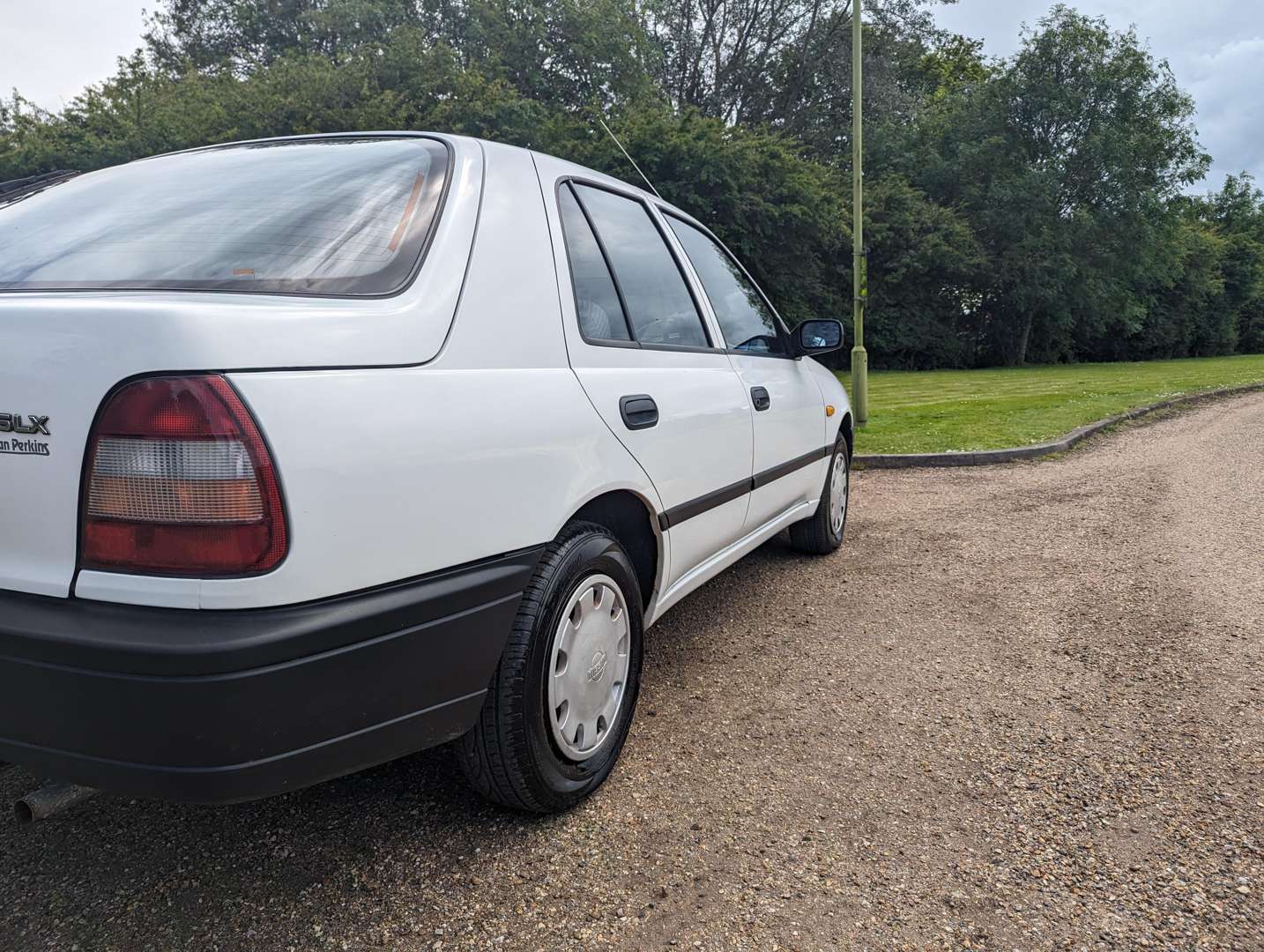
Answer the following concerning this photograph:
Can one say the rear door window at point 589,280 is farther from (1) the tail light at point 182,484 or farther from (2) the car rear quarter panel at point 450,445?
(1) the tail light at point 182,484

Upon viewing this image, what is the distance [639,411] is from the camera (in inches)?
98.0

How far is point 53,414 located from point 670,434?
160 cm

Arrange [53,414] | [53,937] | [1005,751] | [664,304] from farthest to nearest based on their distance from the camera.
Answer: [664,304] < [1005,751] < [53,937] < [53,414]

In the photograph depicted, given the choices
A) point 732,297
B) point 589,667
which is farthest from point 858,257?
point 589,667

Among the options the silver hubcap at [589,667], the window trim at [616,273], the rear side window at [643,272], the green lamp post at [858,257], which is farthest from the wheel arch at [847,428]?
the green lamp post at [858,257]

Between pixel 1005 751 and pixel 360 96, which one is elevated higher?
pixel 360 96

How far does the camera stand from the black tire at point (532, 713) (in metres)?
2.01

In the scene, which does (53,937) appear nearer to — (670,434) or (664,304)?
(670,434)

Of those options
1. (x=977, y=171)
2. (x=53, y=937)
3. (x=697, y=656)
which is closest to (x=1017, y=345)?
(x=977, y=171)

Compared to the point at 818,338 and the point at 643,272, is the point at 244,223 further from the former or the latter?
the point at 818,338

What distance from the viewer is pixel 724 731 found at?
9.07ft

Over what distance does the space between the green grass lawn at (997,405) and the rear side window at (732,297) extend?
5017 millimetres

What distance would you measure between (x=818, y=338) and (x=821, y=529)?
1.13 meters

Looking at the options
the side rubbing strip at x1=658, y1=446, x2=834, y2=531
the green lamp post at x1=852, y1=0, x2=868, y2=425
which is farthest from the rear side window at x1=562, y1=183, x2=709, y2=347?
the green lamp post at x1=852, y1=0, x2=868, y2=425
